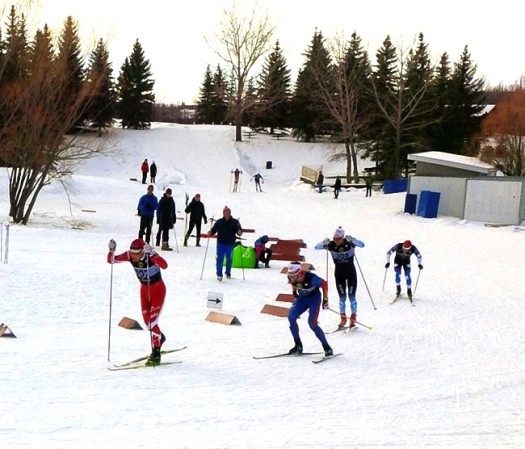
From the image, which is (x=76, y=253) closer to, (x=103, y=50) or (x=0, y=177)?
(x=103, y=50)

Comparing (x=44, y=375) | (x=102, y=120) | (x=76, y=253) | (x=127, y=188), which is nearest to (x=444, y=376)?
(x=44, y=375)

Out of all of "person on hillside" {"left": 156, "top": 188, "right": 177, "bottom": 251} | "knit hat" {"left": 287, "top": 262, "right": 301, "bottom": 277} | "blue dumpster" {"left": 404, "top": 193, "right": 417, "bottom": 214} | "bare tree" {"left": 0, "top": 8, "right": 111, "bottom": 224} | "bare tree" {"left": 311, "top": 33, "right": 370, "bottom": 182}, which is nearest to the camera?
"knit hat" {"left": 287, "top": 262, "right": 301, "bottom": 277}

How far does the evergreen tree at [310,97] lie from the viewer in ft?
198

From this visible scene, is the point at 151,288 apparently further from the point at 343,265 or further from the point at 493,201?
the point at 493,201

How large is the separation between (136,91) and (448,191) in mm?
40522

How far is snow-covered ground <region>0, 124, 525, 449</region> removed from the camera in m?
6.74

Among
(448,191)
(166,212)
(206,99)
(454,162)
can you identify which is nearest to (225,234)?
(166,212)

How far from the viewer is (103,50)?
24.2 meters

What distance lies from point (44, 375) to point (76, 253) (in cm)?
891

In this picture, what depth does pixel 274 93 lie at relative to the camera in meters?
65.2

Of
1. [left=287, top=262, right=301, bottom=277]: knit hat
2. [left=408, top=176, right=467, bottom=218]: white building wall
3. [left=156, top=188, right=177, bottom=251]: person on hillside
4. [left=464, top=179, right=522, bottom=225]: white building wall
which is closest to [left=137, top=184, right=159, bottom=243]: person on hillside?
[left=156, top=188, right=177, bottom=251]: person on hillside

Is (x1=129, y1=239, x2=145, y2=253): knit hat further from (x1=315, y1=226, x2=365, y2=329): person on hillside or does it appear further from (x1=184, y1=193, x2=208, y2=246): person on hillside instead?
(x1=184, y1=193, x2=208, y2=246): person on hillside

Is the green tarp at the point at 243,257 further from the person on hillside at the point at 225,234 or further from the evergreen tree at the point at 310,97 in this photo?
the evergreen tree at the point at 310,97

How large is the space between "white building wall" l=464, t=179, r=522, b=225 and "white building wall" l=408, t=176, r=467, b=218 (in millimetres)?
602
